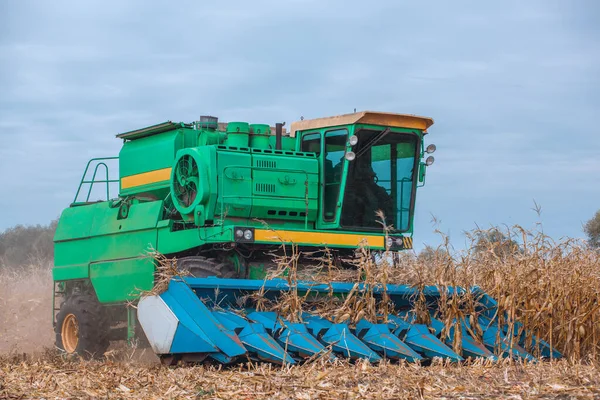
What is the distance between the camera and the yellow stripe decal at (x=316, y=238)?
32.6 feet

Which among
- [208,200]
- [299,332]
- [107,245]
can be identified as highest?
[208,200]

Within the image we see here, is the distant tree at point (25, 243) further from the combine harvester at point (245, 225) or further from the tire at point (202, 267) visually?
the tire at point (202, 267)

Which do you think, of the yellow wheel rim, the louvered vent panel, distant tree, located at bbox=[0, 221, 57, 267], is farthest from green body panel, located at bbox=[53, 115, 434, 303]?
distant tree, located at bbox=[0, 221, 57, 267]

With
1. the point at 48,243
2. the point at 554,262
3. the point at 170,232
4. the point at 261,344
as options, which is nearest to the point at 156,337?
the point at 261,344

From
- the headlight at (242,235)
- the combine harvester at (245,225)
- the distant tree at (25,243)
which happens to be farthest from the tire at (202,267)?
the distant tree at (25,243)

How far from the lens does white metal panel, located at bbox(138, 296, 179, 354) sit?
7.87 metres

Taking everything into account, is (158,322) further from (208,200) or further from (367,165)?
(367,165)

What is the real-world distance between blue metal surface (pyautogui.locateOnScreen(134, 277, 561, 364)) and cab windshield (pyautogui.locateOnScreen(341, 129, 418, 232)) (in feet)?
6.71

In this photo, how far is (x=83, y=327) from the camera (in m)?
11.4

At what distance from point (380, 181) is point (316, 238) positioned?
4.44 feet

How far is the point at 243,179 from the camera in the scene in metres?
10.6

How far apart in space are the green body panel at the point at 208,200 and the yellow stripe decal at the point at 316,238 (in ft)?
0.06

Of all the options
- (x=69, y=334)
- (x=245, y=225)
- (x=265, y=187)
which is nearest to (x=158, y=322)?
(x=245, y=225)

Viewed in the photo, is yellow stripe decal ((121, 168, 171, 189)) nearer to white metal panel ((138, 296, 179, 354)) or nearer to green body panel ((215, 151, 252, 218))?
green body panel ((215, 151, 252, 218))
